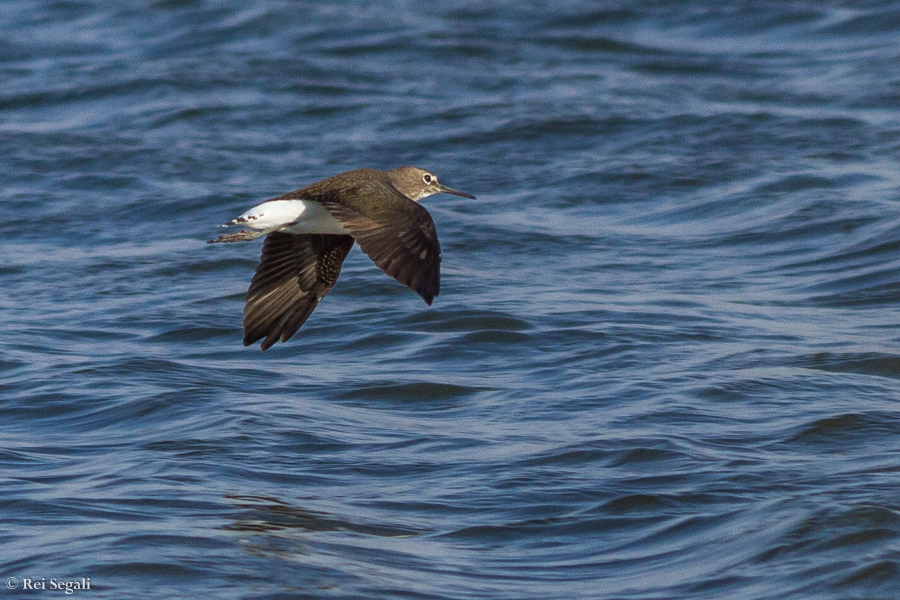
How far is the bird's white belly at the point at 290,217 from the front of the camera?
5652 mm

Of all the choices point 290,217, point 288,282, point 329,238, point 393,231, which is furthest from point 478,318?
point 393,231

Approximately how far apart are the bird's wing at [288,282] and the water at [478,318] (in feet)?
1.51

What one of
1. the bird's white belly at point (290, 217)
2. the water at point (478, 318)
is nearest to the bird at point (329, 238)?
the bird's white belly at point (290, 217)

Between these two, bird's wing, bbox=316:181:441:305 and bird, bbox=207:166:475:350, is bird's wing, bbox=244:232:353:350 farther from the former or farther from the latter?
bird's wing, bbox=316:181:441:305

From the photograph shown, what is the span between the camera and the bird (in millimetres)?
5121

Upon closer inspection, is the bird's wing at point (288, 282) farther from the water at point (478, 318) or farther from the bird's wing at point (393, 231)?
the bird's wing at point (393, 231)

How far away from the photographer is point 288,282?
636 cm

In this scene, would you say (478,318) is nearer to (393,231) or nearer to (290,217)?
(290,217)

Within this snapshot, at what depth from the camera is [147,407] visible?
6605 mm

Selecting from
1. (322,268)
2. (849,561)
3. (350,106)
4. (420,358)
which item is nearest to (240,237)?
(322,268)

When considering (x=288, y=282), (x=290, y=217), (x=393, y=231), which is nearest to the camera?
(x=393, y=231)

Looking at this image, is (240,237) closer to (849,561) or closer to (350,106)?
(849,561)

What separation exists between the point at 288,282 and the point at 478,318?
1.88 meters

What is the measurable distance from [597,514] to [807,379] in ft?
6.46
